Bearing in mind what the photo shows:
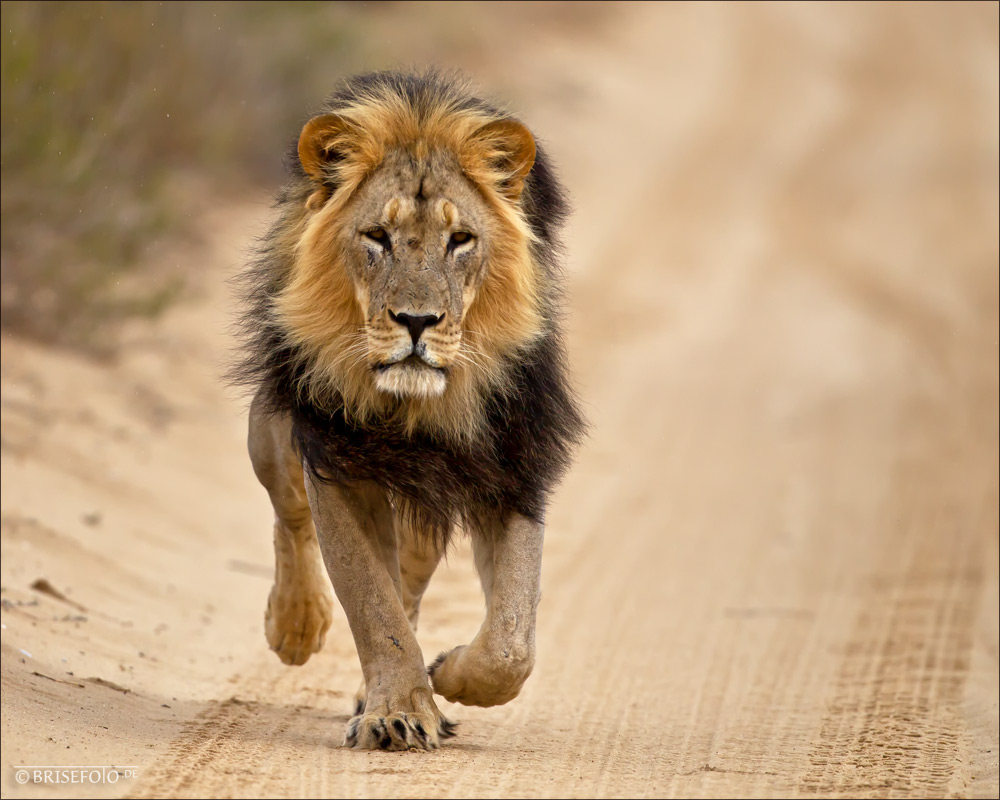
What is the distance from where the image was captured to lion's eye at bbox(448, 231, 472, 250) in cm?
462

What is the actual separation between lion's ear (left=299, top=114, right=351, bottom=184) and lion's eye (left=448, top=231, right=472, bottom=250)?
19.1 inches

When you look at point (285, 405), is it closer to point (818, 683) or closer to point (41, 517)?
point (818, 683)

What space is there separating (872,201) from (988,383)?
7379 millimetres

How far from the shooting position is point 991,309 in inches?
616

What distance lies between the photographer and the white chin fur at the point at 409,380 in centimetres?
445

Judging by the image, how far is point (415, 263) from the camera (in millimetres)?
4500

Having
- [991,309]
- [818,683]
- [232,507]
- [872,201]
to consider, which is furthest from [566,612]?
[872,201]

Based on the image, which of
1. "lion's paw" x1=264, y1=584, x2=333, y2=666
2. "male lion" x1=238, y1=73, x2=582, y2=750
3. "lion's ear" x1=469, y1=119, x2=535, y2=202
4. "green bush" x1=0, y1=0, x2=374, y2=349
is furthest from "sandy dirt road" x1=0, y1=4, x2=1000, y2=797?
"lion's ear" x1=469, y1=119, x2=535, y2=202


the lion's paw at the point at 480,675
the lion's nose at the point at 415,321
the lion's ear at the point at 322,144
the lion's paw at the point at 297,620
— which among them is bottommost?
the lion's paw at the point at 480,675

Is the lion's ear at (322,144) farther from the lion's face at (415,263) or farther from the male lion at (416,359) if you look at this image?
the lion's face at (415,263)

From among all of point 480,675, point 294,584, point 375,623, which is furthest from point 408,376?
point 294,584

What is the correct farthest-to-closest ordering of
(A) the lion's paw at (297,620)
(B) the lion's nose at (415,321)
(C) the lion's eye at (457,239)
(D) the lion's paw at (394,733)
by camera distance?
(A) the lion's paw at (297,620)
(C) the lion's eye at (457,239)
(D) the lion's paw at (394,733)
(B) the lion's nose at (415,321)

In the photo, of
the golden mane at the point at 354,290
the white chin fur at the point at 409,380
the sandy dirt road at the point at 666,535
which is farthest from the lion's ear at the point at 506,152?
the sandy dirt road at the point at 666,535

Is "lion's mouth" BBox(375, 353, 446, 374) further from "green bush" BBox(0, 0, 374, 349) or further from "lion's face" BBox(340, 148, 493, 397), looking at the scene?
"green bush" BBox(0, 0, 374, 349)
